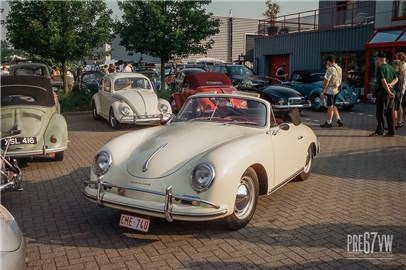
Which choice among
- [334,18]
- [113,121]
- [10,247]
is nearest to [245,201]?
[10,247]

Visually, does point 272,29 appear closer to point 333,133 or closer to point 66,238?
point 333,133

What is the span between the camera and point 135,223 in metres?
4.14

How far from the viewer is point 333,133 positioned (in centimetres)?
1085

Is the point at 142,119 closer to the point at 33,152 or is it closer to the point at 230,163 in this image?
the point at 33,152

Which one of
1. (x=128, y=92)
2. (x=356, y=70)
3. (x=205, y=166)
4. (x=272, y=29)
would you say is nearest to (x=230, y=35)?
(x=272, y=29)

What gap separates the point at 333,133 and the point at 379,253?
7258 mm

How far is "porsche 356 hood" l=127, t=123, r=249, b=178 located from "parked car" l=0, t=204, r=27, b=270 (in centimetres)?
138

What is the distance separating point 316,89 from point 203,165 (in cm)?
1256

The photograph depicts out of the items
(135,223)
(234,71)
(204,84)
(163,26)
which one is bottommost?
(135,223)

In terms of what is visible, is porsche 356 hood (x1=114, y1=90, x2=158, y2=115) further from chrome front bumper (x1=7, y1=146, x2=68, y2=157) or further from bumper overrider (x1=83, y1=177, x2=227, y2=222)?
bumper overrider (x1=83, y1=177, x2=227, y2=222)

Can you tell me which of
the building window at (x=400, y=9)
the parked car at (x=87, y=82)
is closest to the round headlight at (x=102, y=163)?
the parked car at (x=87, y=82)

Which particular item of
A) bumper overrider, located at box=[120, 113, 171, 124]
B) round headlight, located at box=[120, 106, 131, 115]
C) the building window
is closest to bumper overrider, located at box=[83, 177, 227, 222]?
bumper overrider, located at box=[120, 113, 171, 124]

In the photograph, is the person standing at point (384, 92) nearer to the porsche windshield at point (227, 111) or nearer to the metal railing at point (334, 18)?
the porsche windshield at point (227, 111)

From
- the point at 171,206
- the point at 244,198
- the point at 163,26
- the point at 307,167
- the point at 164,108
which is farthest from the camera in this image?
the point at 163,26
